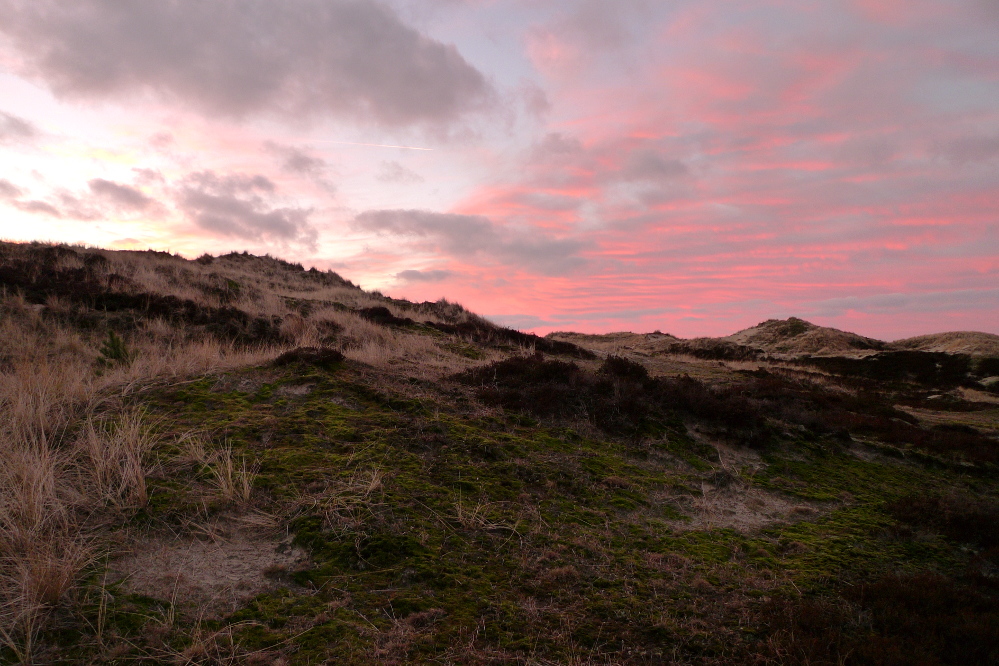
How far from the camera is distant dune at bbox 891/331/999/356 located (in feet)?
101

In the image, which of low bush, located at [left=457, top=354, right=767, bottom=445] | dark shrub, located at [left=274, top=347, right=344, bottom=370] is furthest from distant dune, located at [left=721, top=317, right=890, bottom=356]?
dark shrub, located at [left=274, top=347, right=344, bottom=370]

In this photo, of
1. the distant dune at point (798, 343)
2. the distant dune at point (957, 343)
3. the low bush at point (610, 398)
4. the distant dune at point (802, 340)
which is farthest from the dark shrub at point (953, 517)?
the distant dune at point (802, 340)

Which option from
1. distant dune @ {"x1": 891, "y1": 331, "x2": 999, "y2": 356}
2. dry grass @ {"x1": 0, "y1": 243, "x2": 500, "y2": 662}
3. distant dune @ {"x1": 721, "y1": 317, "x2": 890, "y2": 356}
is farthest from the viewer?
distant dune @ {"x1": 721, "y1": 317, "x2": 890, "y2": 356}

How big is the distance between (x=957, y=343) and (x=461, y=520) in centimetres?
4198

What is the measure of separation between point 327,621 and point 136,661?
3.43 ft

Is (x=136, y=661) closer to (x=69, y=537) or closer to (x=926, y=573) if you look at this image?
(x=69, y=537)

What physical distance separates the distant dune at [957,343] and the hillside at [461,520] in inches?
1108

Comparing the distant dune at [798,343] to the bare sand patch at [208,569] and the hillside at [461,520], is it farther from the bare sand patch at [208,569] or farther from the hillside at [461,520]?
the bare sand patch at [208,569]

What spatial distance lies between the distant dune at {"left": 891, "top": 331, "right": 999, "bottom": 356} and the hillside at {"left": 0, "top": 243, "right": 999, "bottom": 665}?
92.3 ft

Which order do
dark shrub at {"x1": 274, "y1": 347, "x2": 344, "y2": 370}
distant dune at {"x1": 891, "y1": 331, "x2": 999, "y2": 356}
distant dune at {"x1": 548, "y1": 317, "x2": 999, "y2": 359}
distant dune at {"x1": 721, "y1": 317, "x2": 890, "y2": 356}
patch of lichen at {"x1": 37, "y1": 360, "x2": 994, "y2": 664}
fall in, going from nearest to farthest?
patch of lichen at {"x1": 37, "y1": 360, "x2": 994, "y2": 664} → dark shrub at {"x1": 274, "y1": 347, "x2": 344, "y2": 370} → distant dune at {"x1": 891, "y1": 331, "x2": 999, "y2": 356} → distant dune at {"x1": 548, "y1": 317, "x2": 999, "y2": 359} → distant dune at {"x1": 721, "y1": 317, "x2": 890, "y2": 356}

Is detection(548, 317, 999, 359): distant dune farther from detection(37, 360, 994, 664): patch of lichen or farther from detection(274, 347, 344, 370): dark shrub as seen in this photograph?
detection(37, 360, 994, 664): patch of lichen

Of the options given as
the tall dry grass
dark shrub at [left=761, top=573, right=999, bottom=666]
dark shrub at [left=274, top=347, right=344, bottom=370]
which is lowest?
dark shrub at [left=761, top=573, right=999, bottom=666]

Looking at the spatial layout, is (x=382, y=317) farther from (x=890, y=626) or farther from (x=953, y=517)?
(x=890, y=626)

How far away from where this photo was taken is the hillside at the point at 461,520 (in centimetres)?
324
